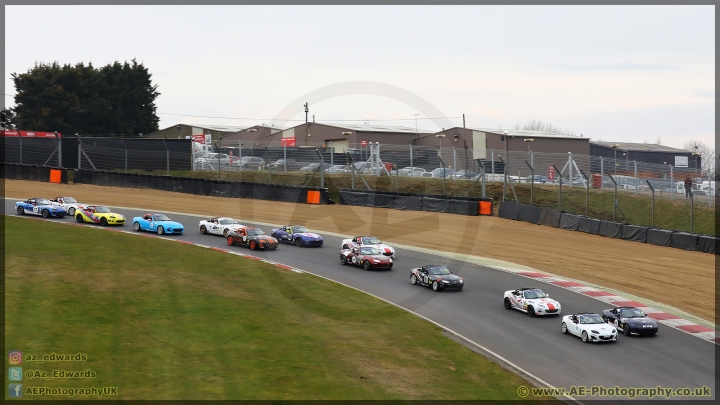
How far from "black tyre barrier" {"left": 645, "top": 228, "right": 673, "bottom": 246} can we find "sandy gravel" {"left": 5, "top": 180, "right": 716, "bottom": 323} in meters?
0.56

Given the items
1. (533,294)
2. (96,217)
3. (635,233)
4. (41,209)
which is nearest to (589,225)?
(635,233)

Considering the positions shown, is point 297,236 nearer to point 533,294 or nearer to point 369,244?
point 369,244

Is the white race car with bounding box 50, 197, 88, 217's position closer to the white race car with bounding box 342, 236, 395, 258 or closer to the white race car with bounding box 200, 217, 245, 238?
the white race car with bounding box 200, 217, 245, 238

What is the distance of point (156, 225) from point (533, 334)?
19.1m

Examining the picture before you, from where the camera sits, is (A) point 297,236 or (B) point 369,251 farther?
(A) point 297,236

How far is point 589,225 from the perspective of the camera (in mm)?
38094

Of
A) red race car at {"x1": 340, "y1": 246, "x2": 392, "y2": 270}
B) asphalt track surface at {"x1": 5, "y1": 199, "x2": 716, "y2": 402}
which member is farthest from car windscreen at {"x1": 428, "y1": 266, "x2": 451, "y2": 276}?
red race car at {"x1": 340, "y1": 246, "x2": 392, "y2": 270}

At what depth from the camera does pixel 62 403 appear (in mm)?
12109

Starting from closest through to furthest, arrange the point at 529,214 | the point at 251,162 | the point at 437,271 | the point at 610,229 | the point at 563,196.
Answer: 1. the point at 437,271
2. the point at 610,229
3. the point at 529,214
4. the point at 563,196
5. the point at 251,162

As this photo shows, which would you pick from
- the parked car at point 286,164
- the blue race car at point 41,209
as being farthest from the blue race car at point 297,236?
the parked car at point 286,164

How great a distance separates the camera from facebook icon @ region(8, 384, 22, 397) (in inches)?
480

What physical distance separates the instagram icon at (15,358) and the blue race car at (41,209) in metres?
21.9

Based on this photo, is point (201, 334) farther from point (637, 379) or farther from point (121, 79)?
point (121, 79)

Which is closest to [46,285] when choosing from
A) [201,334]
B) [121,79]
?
[201,334]
